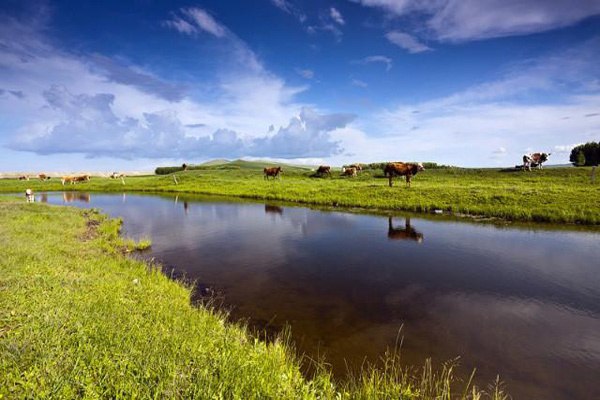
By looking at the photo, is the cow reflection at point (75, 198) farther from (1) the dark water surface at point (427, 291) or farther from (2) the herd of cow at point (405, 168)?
(2) the herd of cow at point (405, 168)

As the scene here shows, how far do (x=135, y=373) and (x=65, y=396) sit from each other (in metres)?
0.92

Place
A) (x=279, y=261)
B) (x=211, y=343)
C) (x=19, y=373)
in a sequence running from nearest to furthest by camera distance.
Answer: (x=19, y=373) → (x=211, y=343) → (x=279, y=261)

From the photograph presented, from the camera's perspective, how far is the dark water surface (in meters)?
6.56

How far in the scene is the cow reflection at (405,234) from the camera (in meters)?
17.2

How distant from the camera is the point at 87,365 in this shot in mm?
4102

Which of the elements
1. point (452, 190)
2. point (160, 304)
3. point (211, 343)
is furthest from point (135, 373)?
point (452, 190)

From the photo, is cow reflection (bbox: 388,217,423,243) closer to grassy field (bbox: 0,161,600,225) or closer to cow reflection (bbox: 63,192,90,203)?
grassy field (bbox: 0,161,600,225)

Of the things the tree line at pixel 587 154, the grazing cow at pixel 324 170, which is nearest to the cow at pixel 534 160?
the tree line at pixel 587 154

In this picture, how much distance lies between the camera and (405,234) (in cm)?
1822

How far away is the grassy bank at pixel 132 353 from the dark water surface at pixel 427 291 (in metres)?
1.14

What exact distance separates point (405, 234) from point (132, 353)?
16668mm

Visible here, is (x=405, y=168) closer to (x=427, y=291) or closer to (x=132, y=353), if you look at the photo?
(x=427, y=291)

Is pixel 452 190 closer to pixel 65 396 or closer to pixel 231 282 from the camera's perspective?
pixel 231 282

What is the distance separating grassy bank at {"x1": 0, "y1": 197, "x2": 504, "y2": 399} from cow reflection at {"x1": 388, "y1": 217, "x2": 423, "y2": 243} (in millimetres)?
11706
